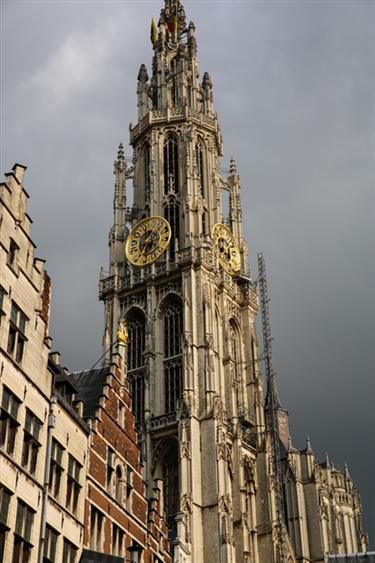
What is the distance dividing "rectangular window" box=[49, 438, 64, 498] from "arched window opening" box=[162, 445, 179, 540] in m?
38.8

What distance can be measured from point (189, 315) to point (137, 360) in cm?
582

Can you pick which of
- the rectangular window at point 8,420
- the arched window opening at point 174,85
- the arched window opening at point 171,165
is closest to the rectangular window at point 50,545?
the rectangular window at point 8,420

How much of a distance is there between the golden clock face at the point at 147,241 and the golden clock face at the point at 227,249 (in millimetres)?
4134

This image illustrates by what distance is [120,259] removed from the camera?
81938 millimetres

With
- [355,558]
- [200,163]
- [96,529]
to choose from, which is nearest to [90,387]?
[96,529]

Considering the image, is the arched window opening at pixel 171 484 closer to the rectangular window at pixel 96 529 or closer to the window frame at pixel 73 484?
the rectangular window at pixel 96 529

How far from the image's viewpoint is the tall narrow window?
239ft

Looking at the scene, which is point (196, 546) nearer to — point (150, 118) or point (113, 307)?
point (113, 307)

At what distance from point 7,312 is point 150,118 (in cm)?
6395

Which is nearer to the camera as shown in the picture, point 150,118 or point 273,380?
point 150,118

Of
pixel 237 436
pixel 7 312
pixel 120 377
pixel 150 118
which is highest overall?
pixel 150 118

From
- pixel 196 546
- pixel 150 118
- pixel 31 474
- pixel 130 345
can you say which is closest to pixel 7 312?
pixel 31 474

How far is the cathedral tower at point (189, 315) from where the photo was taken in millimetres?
67312

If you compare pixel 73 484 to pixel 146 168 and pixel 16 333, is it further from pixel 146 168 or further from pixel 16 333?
pixel 146 168
